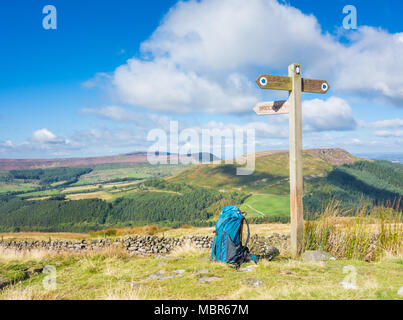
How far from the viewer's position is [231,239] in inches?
238

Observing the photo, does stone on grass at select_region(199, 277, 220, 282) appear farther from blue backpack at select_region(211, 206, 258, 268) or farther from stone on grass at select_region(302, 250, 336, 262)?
stone on grass at select_region(302, 250, 336, 262)

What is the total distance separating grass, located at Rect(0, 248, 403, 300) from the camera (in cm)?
389

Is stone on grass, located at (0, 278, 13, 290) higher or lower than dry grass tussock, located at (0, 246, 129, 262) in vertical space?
higher

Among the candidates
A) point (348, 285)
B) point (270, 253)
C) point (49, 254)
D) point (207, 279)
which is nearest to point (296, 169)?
point (270, 253)

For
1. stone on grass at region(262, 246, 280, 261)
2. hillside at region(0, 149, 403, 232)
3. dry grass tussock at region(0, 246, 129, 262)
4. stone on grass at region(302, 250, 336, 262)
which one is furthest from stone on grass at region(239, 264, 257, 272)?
hillside at region(0, 149, 403, 232)

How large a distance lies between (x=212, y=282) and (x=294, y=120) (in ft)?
14.5

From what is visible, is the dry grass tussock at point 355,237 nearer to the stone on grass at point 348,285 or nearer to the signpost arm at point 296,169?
the signpost arm at point 296,169

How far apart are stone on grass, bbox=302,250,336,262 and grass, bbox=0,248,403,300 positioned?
29 centimetres

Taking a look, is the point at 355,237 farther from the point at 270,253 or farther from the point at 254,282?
the point at 254,282

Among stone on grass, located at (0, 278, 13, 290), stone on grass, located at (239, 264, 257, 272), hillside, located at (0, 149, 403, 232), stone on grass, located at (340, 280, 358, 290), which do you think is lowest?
hillside, located at (0, 149, 403, 232)
